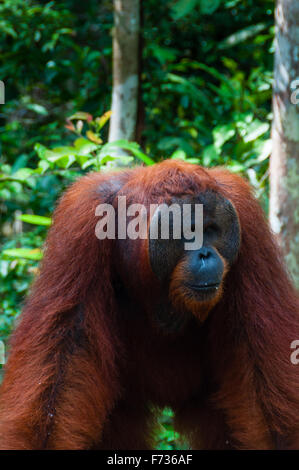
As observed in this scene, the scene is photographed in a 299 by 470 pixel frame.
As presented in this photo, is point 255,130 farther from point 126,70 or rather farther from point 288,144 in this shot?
point 126,70

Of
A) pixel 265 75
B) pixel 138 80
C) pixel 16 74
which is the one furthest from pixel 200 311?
pixel 16 74

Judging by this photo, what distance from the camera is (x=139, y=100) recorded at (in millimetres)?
5559

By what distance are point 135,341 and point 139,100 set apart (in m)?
2.69

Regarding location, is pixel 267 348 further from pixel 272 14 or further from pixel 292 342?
pixel 272 14

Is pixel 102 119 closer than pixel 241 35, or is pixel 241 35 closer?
pixel 102 119

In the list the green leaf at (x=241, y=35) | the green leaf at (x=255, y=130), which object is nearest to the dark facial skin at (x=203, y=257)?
the green leaf at (x=255, y=130)

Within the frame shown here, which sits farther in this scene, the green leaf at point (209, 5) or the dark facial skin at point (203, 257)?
the green leaf at point (209, 5)

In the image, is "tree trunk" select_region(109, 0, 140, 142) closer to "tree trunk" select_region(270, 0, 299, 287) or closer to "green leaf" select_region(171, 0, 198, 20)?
"green leaf" select_region(171, 0, 198, 20)

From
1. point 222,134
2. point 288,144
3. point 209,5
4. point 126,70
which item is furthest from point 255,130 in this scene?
point 209,5

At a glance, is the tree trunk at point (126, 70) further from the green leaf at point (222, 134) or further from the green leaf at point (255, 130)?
the green leaf at point (255, 130)

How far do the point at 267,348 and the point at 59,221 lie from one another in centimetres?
123

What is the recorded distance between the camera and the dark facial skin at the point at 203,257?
120 inches

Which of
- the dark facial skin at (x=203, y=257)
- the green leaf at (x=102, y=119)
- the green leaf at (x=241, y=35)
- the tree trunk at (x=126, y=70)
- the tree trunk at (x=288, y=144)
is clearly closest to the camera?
the dark facial skin at (x=203, y=257)

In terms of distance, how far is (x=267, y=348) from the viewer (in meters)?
3.27
